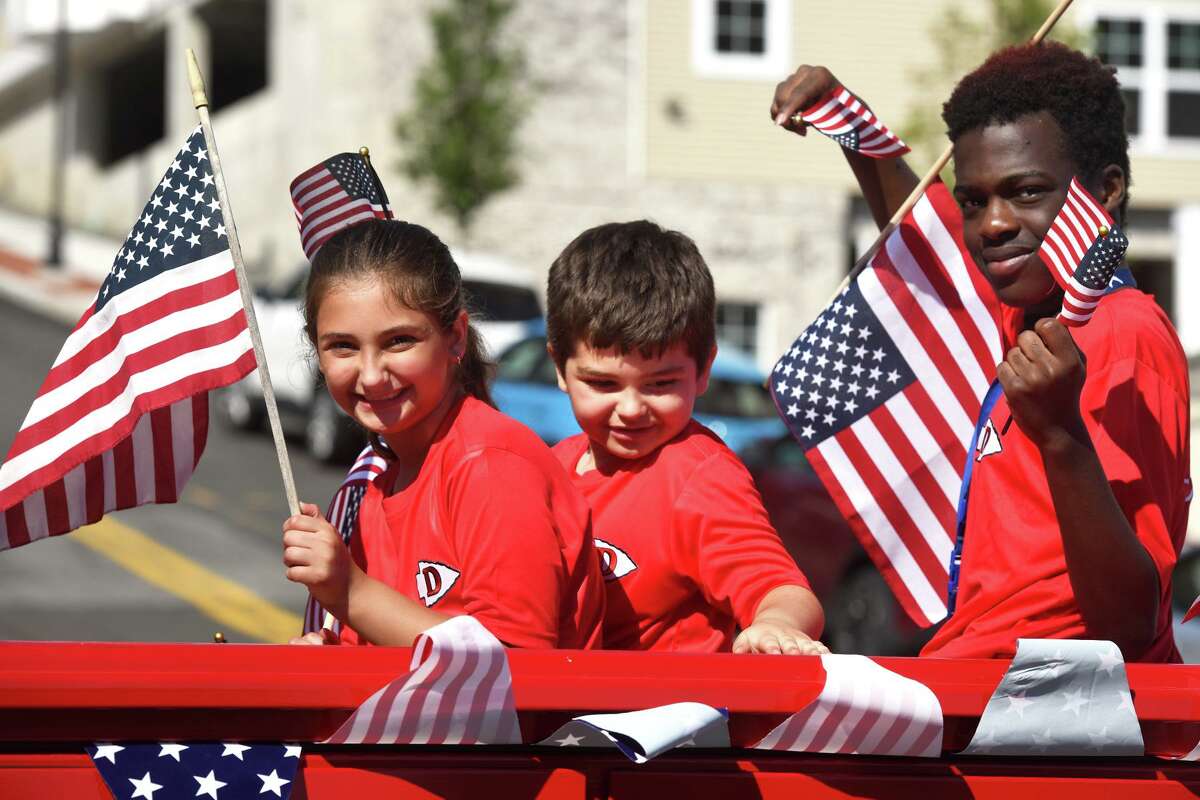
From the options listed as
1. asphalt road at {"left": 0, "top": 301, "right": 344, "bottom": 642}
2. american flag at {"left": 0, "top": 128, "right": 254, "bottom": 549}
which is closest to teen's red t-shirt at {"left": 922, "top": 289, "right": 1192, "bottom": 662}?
american flag at {"left": 0, "top": 128, "right": 254, "bottom": 549}

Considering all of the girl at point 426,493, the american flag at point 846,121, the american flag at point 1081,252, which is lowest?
the girl at point 426,493

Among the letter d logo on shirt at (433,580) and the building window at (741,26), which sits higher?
the building window at (741,26)

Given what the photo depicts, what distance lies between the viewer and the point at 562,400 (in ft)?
43.2

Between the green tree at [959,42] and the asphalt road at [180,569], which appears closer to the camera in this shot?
the asphalt road at [180,569]

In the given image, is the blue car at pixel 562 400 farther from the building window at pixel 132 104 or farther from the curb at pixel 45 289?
the building window at pixel 132 104

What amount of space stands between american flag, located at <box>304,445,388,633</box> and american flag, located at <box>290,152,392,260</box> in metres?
0.48

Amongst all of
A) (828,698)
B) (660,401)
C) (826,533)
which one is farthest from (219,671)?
(826,533)

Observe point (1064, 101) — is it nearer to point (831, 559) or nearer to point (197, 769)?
point (197, 769)

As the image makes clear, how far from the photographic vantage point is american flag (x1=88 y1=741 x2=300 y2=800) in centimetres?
218

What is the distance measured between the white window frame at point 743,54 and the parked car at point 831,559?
12743 millimetres

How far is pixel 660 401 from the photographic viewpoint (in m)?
3.29

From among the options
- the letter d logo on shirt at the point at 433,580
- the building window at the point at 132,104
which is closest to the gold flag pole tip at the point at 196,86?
the letter d logo on shirt at the point at 433,580

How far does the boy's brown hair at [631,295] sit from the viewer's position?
3.25m

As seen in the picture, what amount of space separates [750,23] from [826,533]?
1403cm
